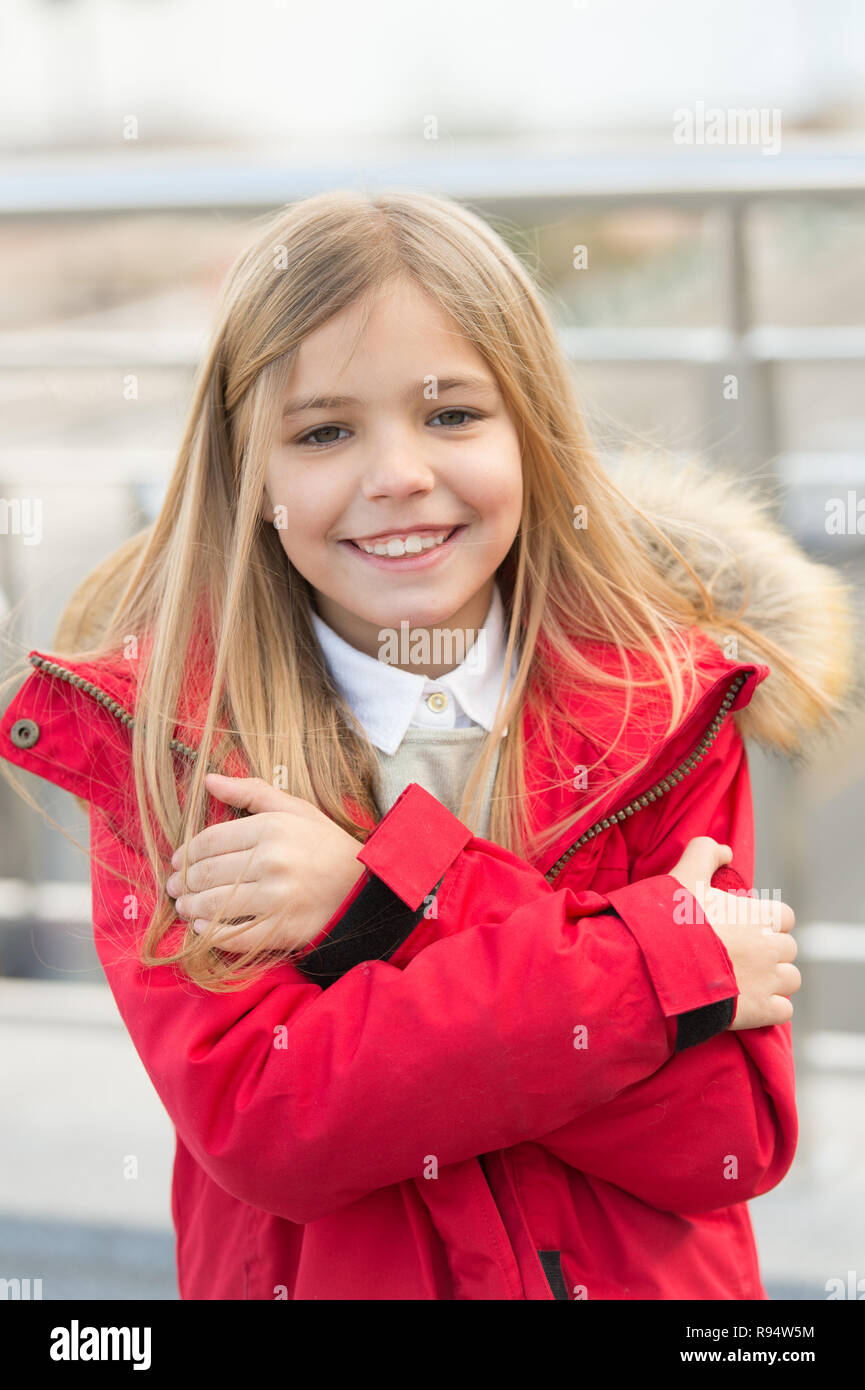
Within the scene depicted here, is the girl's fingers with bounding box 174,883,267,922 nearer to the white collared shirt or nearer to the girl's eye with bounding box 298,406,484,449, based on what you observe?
the white collared shirt

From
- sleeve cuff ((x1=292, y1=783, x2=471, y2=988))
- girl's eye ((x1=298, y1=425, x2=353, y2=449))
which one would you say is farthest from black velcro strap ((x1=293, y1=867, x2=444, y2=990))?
girl's eye ((x1=298, y1=425, x2=353, y2=449))

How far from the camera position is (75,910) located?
1836 mm

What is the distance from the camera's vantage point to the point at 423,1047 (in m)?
0.95

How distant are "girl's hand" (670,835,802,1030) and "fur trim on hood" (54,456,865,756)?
246 millimetres

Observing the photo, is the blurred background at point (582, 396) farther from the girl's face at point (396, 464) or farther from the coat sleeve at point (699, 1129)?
the coat sleeve at point (699, 1129)

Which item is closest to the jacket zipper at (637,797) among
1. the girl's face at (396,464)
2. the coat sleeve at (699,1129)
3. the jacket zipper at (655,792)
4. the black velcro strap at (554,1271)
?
the jacket zipper at (655,792)

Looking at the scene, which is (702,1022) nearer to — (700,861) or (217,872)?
(700,861)

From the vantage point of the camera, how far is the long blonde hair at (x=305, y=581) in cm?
111

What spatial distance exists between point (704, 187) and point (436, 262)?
593 millimetres

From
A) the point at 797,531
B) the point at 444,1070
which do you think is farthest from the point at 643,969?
the point at 797,531

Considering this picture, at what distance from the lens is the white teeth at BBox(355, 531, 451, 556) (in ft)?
3.71

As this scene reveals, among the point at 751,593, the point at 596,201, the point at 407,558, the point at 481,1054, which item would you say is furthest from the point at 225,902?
the point at 596,201

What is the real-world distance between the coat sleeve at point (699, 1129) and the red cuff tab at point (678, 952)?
0.01 metres

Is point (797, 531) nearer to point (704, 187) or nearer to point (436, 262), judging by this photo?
point (704, 187)
